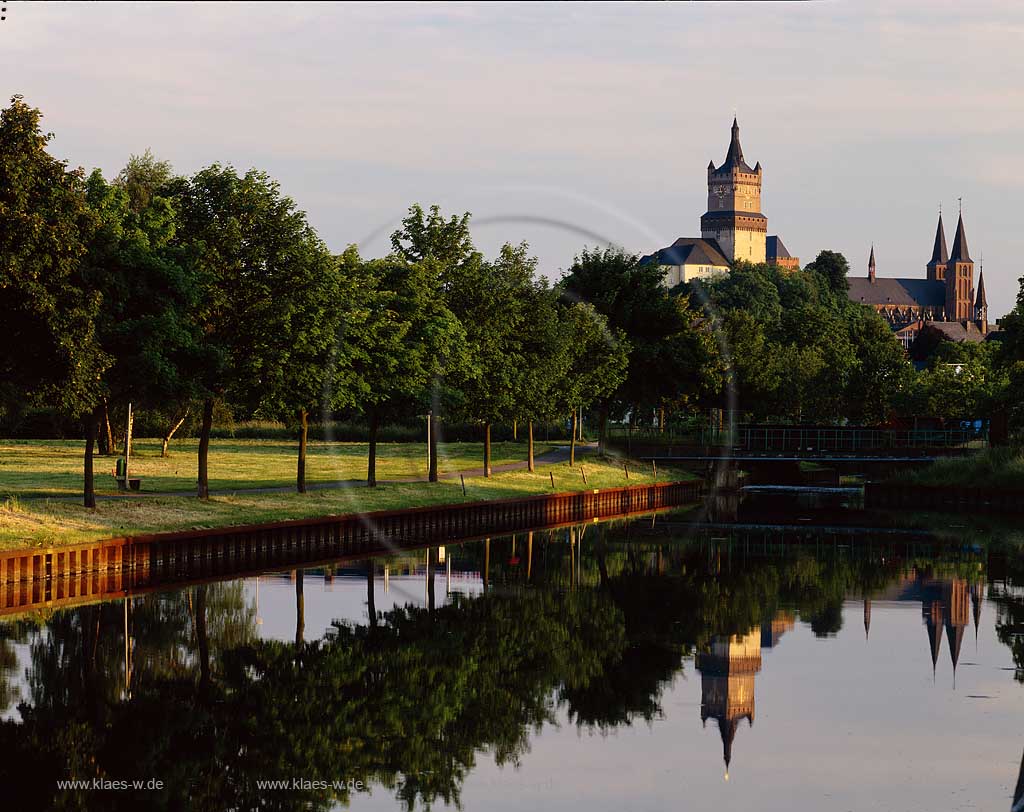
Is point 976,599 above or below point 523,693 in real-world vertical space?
above

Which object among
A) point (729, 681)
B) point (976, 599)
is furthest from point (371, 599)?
point (976, 599)

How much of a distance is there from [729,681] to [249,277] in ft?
96.6

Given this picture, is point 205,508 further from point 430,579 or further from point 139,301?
point 430,579

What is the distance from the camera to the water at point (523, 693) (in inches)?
992

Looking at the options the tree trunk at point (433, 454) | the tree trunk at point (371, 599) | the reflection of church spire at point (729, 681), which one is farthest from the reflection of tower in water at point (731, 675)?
the tree trunk at point (433, 454)

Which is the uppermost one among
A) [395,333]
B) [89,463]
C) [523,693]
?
[395,333]

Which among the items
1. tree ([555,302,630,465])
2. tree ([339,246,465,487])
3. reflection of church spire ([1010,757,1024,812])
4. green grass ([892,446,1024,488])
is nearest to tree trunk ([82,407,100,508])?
tree ([339,246,465,487])

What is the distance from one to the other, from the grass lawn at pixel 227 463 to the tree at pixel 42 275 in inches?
551

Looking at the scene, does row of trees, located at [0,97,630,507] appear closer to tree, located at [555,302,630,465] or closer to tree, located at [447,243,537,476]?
tree, located at [447,243,537,476]

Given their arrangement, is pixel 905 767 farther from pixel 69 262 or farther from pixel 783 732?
pixel 69 262

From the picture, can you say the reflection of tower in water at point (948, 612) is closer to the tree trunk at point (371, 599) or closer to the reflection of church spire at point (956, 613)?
the reflection of church spire at point (956, 613)

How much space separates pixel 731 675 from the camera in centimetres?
3553

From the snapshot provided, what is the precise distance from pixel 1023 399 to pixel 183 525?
2468 inches

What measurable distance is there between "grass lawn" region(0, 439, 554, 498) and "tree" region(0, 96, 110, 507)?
1399 centimetres
